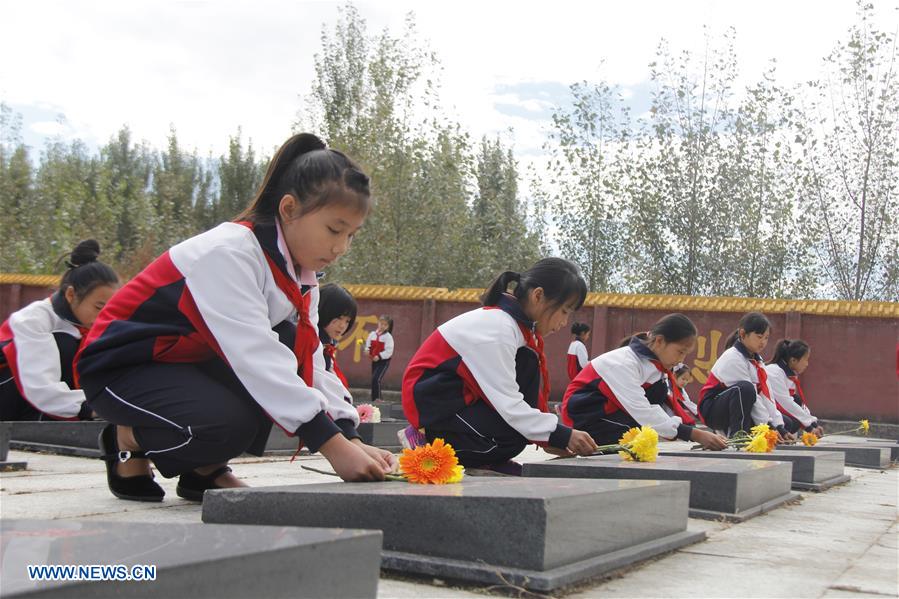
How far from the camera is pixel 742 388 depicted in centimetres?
772

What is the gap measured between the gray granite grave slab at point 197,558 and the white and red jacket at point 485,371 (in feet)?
6.53

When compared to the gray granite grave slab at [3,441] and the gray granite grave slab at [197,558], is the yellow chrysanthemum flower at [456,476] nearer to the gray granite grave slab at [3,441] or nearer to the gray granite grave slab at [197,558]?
the gray granite grave slab at [197,558]

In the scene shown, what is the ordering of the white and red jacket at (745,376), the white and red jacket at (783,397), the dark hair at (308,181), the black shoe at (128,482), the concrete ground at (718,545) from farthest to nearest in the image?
the white and red jacket at (783,397)
the white and red jacket at (745,376)
the black shoe at (128,482)
the dark hair at (308,181)
the concrete ground at (718,545)

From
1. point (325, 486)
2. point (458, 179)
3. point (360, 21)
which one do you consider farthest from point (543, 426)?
point (360, 21)

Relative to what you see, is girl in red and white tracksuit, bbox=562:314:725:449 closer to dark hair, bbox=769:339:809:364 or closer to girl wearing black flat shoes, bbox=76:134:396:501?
girl wearing black flat shoes, bbox=76:134:396:501

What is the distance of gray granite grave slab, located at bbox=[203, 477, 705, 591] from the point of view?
7.14 feet

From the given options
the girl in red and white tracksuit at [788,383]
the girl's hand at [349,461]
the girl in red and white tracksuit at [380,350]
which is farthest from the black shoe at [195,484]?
the girl in red and white tracksuit at [380,350]

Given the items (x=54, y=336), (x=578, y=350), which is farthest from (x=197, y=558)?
(x=578, y=350)

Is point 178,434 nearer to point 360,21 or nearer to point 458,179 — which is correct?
point 458,179

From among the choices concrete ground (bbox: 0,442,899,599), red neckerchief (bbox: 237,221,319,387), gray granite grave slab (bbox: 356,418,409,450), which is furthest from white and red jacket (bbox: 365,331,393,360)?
red neckerchief (bbox: 237,221,319,387)

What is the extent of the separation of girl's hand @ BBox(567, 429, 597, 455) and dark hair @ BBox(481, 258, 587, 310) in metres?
0.58

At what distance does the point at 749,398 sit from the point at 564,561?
5.92 metres

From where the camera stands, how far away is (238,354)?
2646 millimetres

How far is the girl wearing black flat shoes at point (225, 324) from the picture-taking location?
275 centimetres
